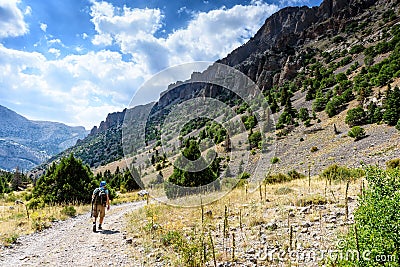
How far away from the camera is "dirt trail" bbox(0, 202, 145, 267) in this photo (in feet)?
23.0

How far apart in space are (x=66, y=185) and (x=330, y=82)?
8404 cm

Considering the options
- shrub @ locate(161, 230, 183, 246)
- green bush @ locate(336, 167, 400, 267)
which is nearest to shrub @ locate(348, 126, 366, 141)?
shrub @ locate(161, 230, 183, 246)

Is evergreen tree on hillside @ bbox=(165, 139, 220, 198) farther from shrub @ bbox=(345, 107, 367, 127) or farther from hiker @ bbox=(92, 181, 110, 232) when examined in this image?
shrub @ bbox=(345, 107, 367, 127)

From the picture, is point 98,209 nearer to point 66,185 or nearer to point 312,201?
point 312,201

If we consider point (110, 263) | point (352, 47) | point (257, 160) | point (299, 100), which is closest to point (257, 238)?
point (110, 263)

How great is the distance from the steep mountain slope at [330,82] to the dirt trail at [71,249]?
5.07m

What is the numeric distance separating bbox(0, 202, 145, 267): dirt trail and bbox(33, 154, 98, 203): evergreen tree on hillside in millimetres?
9148

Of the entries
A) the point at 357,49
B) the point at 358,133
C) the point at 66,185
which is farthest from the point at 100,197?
the point at 357,49

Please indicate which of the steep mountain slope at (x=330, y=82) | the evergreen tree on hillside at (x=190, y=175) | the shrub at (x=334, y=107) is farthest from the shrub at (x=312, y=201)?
the shrub at (x=334, y=107)

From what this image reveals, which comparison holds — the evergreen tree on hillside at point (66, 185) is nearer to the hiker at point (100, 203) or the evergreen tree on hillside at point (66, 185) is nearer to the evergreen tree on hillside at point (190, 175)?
the evergreen tree on hillside at point (190, 175)

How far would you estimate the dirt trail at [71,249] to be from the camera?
23.0 ft

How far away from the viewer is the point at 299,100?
89500mm

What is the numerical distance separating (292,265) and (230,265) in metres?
1.19

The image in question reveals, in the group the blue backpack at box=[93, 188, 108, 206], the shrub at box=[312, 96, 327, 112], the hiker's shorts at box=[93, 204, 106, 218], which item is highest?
the shrub at box=[312, 96, 327, 112]
